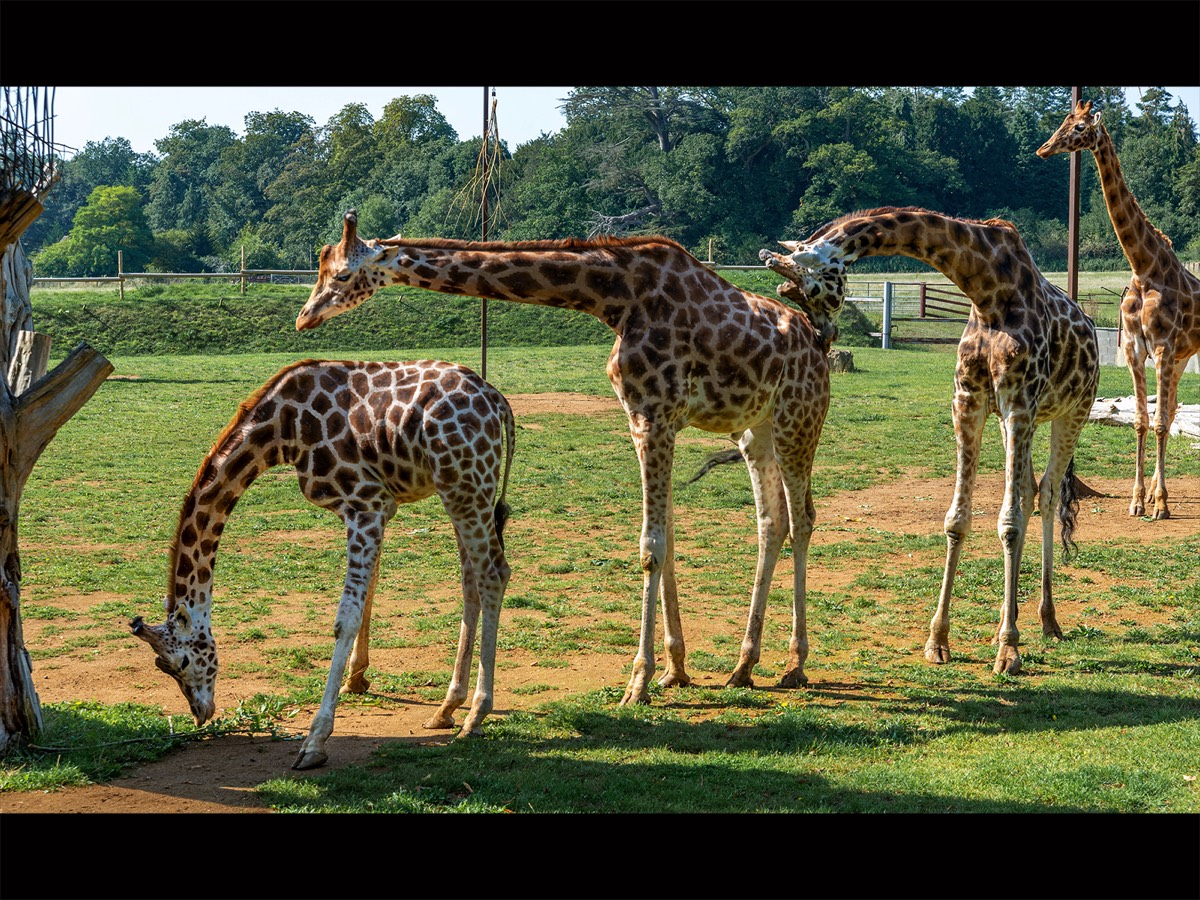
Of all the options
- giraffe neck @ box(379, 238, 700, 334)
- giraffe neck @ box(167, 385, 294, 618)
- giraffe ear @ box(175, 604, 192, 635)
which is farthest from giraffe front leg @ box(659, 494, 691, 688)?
giraffe ear @ box(175, 604, 192, 635)

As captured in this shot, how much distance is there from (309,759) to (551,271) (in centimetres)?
353

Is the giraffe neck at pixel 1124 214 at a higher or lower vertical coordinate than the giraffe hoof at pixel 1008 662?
higher

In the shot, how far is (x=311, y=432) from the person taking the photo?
301 inches

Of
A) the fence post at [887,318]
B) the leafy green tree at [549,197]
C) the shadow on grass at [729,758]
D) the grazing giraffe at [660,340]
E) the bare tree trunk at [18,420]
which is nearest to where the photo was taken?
the shadow on grass at [729,758]

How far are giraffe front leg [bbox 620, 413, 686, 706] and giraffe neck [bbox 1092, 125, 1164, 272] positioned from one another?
7053mm

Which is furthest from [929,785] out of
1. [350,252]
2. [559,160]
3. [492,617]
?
[559,160]

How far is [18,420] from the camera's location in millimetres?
7250

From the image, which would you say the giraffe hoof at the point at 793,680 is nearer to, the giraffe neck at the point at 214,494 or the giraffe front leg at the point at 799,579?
the giraffe front leg at the point at 799,579

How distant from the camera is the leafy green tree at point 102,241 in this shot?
204 feet

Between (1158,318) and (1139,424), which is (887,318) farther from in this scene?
(1158,318)

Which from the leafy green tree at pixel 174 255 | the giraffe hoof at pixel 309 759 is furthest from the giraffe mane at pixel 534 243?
the leafy green tree at pixel 174 255

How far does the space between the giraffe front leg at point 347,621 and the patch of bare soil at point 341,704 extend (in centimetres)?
16

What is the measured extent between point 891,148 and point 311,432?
5757 centimetres

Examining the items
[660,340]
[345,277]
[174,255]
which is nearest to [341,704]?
[345,277]
